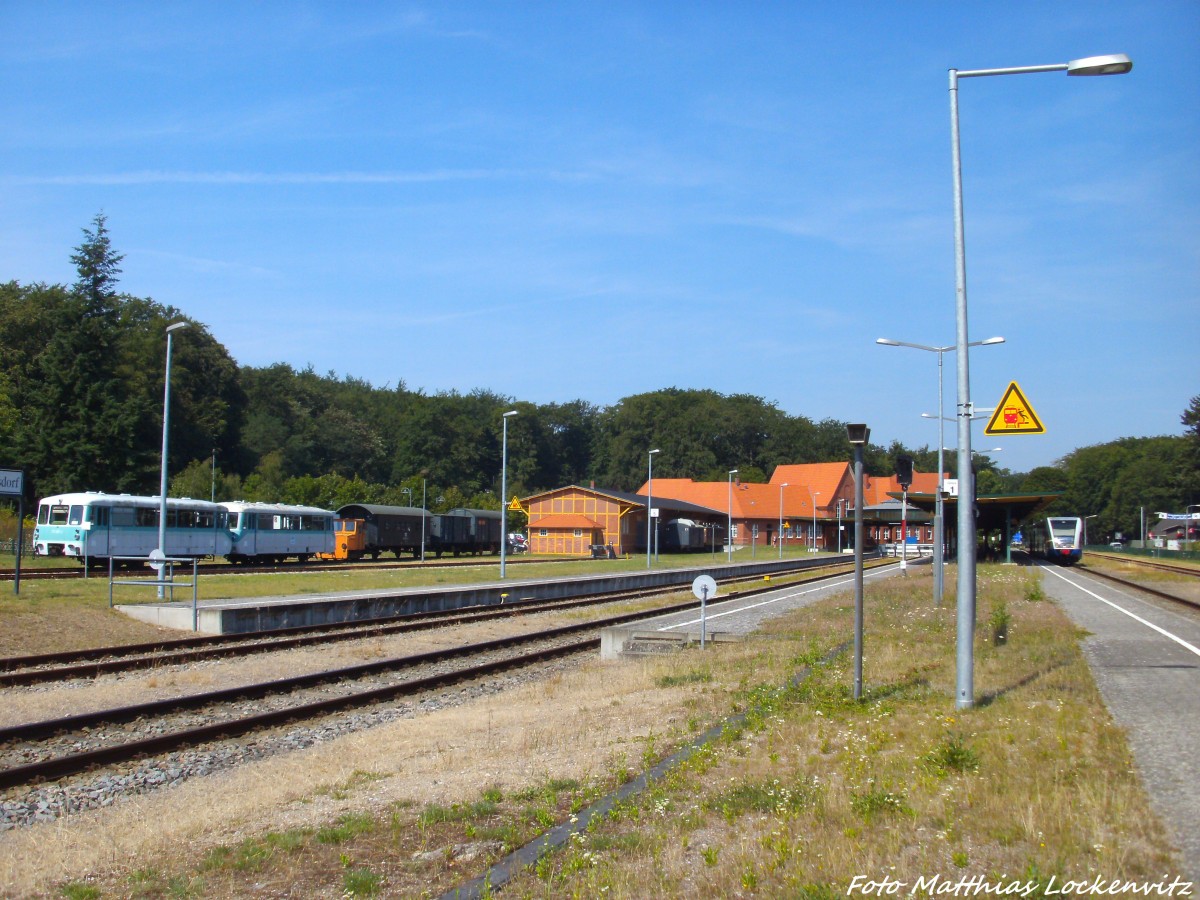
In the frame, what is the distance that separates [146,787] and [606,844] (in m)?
5.40

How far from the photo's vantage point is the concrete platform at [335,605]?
21.3 m

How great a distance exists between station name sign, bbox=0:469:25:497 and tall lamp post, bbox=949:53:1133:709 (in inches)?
757

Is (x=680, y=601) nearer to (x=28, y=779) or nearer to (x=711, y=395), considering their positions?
(x=28, y=779)

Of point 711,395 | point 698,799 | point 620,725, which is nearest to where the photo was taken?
point 698,799

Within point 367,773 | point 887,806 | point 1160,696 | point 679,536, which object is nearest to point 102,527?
point 367,773

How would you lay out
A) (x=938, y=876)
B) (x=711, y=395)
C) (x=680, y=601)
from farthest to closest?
(x=711, y=395) → (x=680, y=601) → (x=938, y=876)

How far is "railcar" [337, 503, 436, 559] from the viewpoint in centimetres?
5612

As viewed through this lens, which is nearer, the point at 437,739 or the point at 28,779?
the point at 28,779

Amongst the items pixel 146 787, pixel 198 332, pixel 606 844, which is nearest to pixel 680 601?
pixel 146 787

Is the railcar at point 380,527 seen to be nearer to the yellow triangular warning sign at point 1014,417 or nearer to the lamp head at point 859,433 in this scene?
the lamp head at point 859,433

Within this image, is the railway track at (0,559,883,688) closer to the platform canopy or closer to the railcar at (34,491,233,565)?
the railcar at (34,491,233,565)

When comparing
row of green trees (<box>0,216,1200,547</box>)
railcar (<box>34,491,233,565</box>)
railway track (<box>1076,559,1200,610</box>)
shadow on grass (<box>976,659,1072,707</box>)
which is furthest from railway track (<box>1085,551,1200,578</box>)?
railcar (<box>34,491,233,565</box>)

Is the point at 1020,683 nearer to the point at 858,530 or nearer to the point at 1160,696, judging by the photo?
the point at 1160,696

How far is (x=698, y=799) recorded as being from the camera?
24.2 feet
